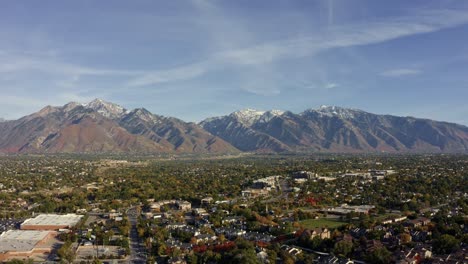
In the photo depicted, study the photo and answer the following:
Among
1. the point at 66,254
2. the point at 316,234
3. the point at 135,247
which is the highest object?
the point at 316,234

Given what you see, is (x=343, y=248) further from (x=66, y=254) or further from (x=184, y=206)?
(x=184, y=206)

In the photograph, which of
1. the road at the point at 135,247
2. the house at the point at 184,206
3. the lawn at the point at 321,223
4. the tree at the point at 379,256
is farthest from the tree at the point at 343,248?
the house at the point at 184,206

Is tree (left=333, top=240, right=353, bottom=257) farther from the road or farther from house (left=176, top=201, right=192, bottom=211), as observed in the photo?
house (left=176, top=201, right=192, bottom=211)

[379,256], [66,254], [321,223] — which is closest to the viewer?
[379,256]

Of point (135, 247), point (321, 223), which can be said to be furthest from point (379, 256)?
point (135, 247)

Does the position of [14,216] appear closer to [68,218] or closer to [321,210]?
[68,218]

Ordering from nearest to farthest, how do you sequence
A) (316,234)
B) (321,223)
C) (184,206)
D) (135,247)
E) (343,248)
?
1. (343,248)
2. (135,247)
3. (316,234)
4. (321,223)
5. (184,206)

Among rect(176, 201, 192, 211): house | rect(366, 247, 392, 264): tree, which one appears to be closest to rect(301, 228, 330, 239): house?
rect(366, 247, 392, 264): tree

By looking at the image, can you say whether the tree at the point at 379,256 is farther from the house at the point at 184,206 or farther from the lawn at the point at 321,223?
the house at the point at 184,206

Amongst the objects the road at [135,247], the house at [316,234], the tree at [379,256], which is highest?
the house at [316,234]
